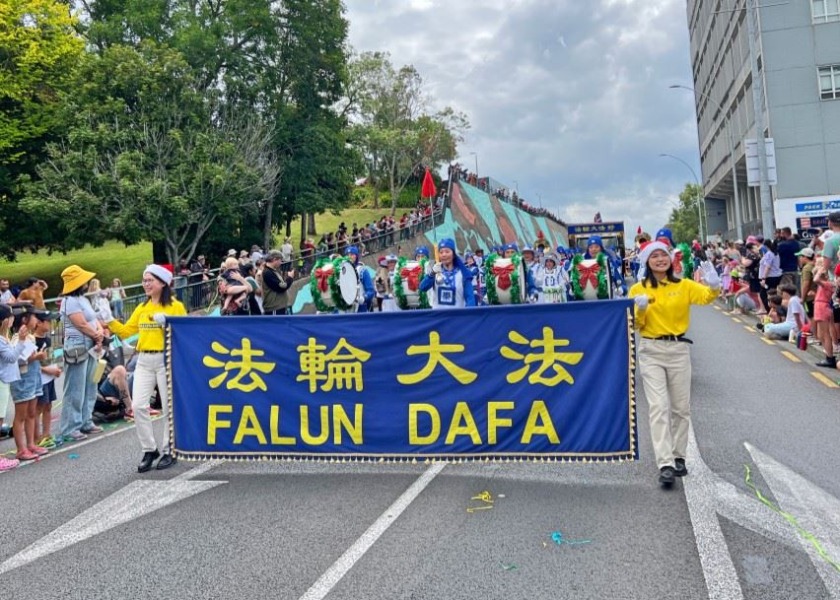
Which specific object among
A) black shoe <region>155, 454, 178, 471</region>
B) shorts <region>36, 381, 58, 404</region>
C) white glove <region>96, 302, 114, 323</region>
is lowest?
black shoe <region>155, 454, 178, 471</region>

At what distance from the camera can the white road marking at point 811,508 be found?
3898 millimetres

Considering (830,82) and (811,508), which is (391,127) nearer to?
(830,82)

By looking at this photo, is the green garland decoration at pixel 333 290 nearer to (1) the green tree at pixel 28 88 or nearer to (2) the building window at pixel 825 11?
(1) the green tree at pixel 28 88

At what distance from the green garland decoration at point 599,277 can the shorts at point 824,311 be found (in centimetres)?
323

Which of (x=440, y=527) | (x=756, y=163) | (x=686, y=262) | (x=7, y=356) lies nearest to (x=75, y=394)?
(x=7, y=356)

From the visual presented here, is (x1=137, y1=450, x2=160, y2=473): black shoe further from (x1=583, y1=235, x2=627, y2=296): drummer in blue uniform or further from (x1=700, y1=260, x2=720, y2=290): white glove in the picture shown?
(x1=583, y1=235, x2=627, y2=296): drummer in blue uniform

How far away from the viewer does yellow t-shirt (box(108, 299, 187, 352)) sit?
6566 millimetres

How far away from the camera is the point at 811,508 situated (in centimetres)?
475

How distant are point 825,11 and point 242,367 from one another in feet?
134

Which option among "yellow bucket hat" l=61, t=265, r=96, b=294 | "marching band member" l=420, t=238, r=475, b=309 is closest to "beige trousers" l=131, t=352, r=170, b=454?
"yellow bucket hat" l=61, t=265, r=96, b=294

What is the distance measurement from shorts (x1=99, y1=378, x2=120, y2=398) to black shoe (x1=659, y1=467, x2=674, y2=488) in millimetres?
7585

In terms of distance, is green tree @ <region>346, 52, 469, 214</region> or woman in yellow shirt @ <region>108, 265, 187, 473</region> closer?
woman in yellow shirt @ <region>108, 265, 187, 473</region>

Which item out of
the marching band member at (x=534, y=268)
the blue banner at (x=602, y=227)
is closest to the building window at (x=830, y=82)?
the blue banner at (x=602, y=227)

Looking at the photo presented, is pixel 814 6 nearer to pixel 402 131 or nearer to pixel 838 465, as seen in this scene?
pixel 402 131
